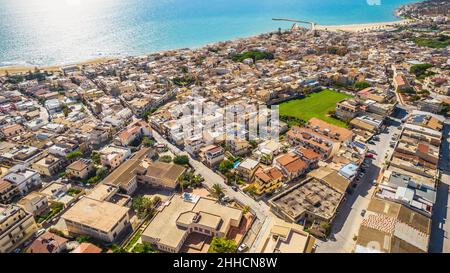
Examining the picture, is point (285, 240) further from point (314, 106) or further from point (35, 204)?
point (314, 106)

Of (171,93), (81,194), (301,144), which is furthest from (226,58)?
(81,194)

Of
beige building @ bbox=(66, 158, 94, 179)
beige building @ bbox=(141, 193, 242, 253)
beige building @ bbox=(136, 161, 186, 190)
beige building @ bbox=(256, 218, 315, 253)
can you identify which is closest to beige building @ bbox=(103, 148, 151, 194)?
beige building @ bbox=(136, 161, 186, 190)

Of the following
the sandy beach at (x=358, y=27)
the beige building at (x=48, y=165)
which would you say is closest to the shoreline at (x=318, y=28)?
the sandy beach at (x=358, y=27)

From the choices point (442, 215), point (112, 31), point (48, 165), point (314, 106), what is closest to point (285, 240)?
point (442, 215)

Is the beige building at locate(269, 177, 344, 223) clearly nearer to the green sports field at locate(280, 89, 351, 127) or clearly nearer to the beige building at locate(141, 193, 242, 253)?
the beige building at locate(141, 193, 242, 253)

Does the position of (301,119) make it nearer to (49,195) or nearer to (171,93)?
(171,93)

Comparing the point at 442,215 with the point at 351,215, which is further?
the point at 351,215

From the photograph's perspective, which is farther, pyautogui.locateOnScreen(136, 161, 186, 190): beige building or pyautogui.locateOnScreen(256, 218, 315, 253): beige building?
pyautogui.locateOnScreen(136, 161, 186, 190): beige building
